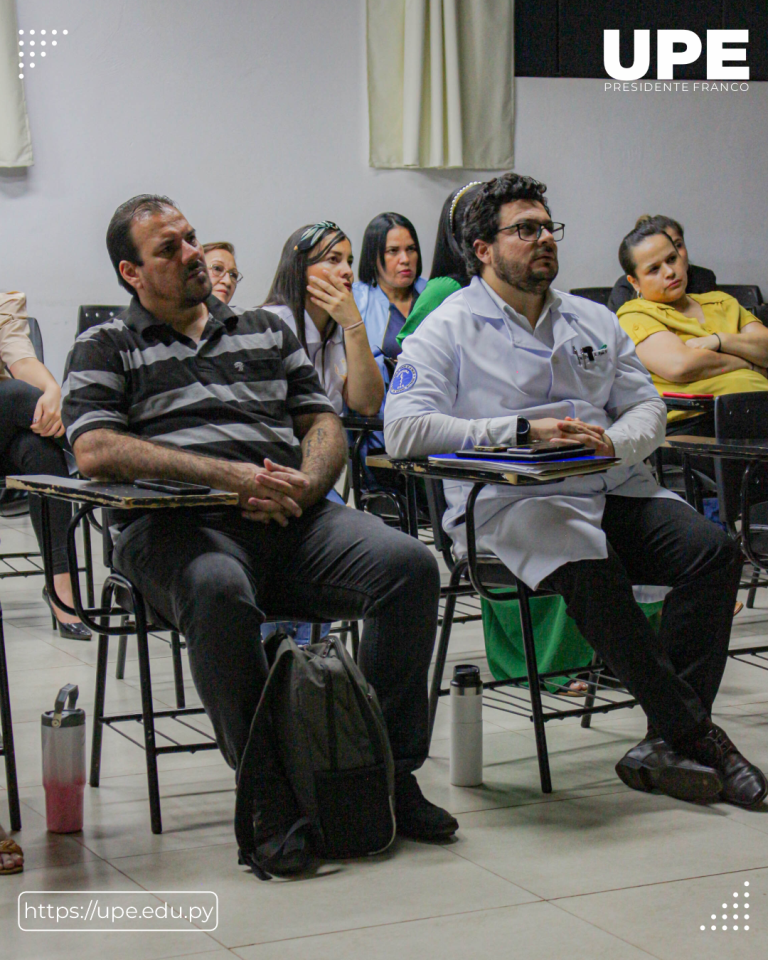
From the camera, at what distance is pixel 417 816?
6.59 ft

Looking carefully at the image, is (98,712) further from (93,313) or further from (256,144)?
(256,144)

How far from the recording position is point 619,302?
4672mm

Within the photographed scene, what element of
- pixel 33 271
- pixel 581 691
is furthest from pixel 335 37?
pixel 581 691

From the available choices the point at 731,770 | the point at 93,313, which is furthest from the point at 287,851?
the point at 93,313

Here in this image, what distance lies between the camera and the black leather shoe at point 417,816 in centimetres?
200

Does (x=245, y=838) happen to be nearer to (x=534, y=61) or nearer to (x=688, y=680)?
(x=688, y=680)

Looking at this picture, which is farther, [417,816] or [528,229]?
[528,229]

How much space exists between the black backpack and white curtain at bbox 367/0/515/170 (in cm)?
474

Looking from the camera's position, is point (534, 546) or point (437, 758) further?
point (437, 758)

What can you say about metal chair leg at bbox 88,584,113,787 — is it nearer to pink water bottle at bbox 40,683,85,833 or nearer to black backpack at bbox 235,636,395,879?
pink water bottle at bbox 40,683,85,833

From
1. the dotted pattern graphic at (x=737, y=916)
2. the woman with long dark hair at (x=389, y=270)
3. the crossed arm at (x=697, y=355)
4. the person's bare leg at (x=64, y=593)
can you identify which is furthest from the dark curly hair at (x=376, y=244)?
the dotted pattern graphic at (x=737, y=916)

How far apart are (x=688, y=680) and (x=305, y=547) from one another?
0.78 metres

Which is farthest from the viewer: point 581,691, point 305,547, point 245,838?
point 581,691

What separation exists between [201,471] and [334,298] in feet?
3.31
